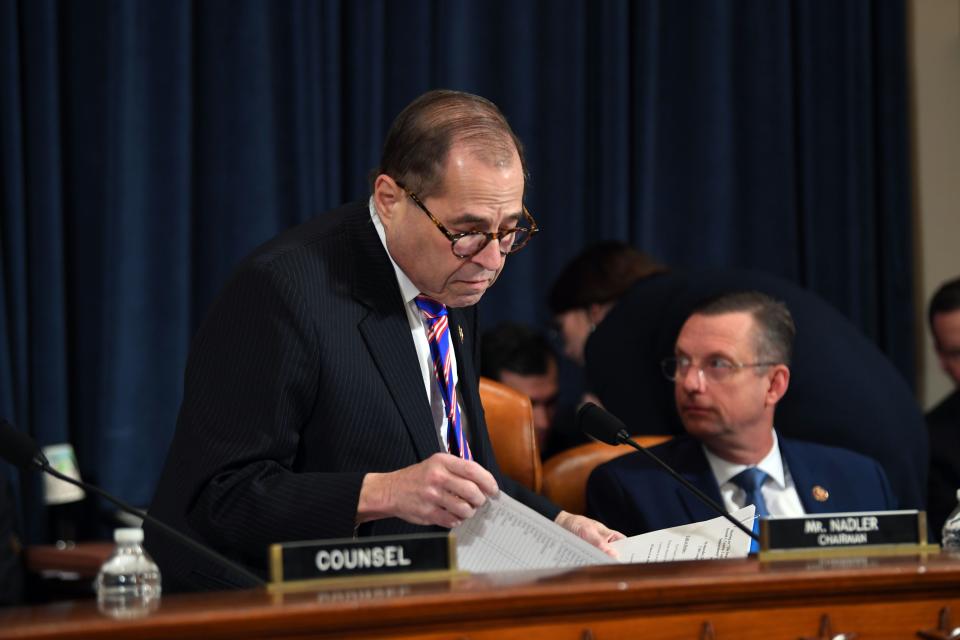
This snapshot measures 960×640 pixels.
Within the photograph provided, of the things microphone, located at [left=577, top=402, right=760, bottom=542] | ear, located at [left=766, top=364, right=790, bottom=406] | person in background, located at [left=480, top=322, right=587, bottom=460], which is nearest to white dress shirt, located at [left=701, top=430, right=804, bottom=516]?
ear, located at [left=766, top=364, right=790, bottom=406]

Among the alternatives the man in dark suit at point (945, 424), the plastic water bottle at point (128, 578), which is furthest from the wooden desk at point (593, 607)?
the man in dark suit at point (945, 424)

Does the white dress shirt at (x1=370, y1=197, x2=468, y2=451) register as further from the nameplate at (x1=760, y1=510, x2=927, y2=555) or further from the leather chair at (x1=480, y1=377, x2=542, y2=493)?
the leather chair at (x1=480, y1=377, x2=542, y2=493)

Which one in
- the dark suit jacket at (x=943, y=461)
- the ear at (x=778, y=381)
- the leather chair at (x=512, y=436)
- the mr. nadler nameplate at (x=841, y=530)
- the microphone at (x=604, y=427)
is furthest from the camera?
the dark suit jacket at (x=943, y=461)

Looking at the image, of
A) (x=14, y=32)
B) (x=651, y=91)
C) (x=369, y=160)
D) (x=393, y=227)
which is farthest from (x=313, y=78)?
(x=393, y=227)

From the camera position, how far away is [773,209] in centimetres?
507

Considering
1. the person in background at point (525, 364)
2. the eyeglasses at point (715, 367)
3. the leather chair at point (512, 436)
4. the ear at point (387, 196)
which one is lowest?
the person in background at point (525, 364)

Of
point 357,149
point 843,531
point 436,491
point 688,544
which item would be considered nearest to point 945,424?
point 357,149

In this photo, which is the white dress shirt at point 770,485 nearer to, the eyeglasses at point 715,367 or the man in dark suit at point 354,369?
the eyeglasses at point 715,367

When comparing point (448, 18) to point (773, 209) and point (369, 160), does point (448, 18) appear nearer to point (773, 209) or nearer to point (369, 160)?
point (369, 160)

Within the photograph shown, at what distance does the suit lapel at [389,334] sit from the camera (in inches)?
77.9

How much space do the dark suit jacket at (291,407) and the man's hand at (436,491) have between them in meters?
0.05

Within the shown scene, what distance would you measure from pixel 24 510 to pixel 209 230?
100 cm

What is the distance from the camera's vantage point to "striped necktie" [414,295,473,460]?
6.89ft

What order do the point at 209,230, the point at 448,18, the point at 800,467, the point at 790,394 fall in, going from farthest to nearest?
the point at 448,18 → the point at 209,230 → the point at 790,394 → the point at 800,467
